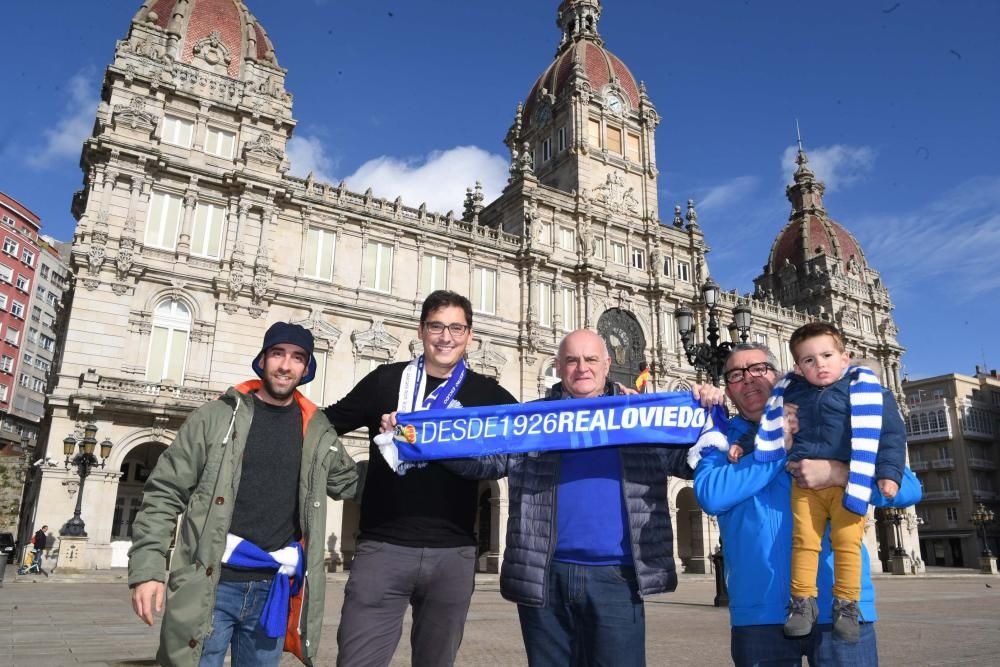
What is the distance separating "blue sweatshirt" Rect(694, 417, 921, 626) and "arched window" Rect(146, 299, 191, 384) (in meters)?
25.0

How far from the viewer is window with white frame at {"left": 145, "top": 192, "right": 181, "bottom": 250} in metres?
26.0

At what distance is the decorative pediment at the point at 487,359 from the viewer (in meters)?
31.1

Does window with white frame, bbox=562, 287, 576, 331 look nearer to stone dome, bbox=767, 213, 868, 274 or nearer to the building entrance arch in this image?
the building entrance arch

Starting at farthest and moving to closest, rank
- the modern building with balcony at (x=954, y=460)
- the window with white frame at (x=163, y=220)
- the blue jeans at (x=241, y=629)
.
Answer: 1. the modern building with balcony at (x=954, y=460)
2. the window with white frame at (x=163, y=220)
3. the blue jeans at (x=241, y=629)

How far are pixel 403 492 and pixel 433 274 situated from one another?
2786 cm

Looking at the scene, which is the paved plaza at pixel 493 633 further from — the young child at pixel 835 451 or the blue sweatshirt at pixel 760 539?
the young child at pixel 835 451

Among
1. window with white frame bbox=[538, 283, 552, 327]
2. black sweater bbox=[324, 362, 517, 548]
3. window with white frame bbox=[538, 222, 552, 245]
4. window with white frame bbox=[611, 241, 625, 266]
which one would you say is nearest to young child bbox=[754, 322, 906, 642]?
black sweater bbox=[324, 362, 517, 548]

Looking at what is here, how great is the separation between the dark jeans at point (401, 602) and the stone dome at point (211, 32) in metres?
30.2

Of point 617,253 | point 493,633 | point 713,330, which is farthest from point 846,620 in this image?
point 617,253

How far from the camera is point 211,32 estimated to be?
29578 millimetres

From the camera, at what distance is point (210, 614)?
3.66m

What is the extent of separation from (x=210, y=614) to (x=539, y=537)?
73.2 inches

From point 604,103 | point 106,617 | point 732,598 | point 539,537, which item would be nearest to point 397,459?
point 539,537

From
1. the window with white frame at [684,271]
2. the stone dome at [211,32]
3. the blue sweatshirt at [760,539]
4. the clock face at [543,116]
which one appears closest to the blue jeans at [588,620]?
the blue sweatshirt at [760,539]
